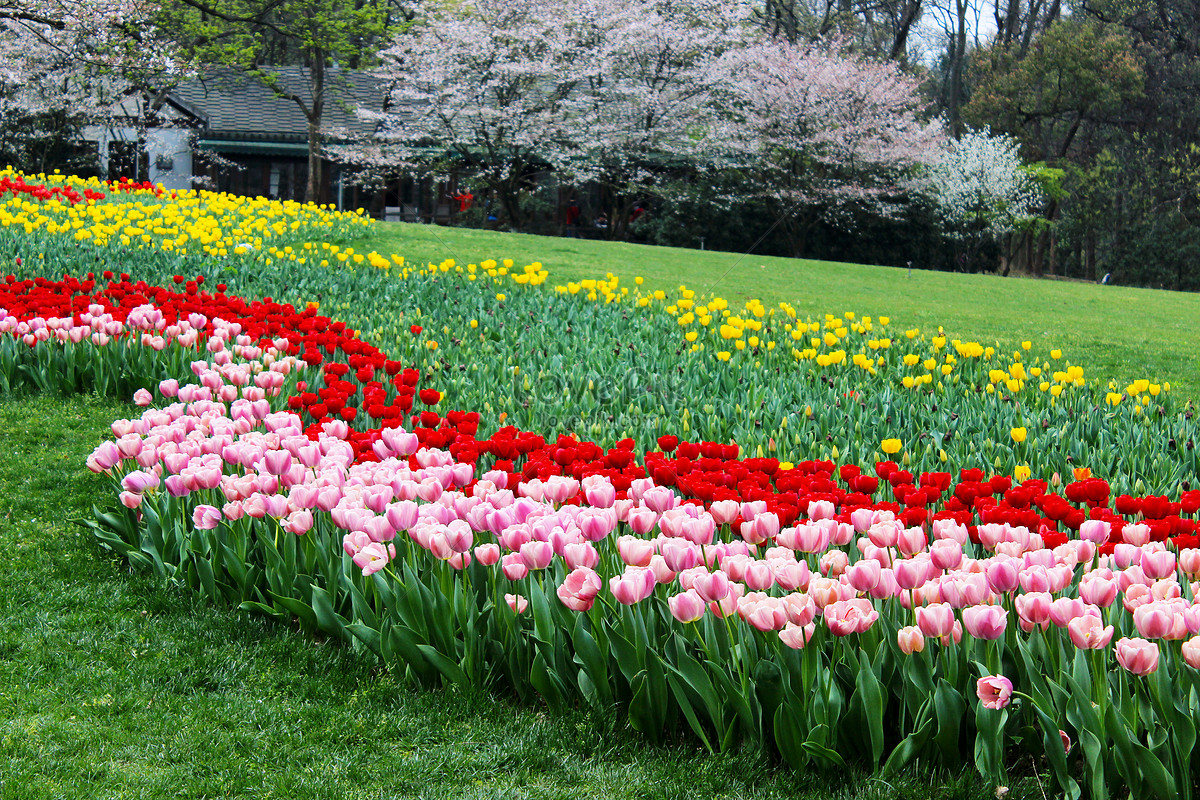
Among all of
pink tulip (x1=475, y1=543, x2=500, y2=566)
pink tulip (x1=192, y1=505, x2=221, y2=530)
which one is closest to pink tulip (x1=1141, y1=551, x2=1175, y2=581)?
pink tulip (x1=475, y1=543, x2=500, y2=566)

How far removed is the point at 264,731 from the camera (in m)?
2.77

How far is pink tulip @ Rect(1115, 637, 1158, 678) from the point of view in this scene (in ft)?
6.92

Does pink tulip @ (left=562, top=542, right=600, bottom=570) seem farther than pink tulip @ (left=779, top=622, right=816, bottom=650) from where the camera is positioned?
Yes

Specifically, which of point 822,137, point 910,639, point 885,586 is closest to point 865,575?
point 885,586

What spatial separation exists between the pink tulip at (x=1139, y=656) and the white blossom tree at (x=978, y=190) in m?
24.7

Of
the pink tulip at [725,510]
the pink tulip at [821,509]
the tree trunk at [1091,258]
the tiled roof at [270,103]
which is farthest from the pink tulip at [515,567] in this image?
the tree trunk at [1091,258]

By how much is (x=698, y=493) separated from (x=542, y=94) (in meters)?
22.2

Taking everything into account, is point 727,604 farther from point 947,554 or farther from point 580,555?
point 947,554

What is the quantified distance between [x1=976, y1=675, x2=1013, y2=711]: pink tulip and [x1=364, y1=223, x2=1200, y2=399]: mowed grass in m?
6.03

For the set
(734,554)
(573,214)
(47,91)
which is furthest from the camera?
(573,214)

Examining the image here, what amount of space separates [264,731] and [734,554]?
1333 millimetres

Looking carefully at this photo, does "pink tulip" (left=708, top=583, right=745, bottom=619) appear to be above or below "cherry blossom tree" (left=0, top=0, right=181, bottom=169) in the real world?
below

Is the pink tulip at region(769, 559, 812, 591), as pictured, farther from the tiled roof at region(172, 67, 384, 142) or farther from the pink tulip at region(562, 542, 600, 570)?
the tiled roof at region(172, 67, 384, 142)

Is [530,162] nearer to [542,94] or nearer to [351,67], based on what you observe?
[542,94]
